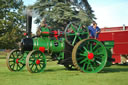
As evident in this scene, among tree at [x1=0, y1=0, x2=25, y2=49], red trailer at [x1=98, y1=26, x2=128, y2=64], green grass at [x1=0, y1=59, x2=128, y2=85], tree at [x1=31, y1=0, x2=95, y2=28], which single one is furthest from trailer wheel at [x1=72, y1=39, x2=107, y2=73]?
tree at [x1=0, y1=0, x2=25, y2=49]

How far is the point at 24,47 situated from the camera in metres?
9.06

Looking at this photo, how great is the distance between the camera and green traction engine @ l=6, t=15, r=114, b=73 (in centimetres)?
843

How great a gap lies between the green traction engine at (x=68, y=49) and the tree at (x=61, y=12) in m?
17.6

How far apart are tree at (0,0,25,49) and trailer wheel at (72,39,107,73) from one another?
24.9 meters

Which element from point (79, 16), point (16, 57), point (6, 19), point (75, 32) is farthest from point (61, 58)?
point (6, 19)

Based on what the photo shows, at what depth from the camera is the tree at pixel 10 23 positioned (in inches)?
1277

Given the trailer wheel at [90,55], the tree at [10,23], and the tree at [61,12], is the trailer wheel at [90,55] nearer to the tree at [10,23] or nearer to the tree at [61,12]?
the tree at [61,12]

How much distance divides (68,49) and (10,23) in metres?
26.3

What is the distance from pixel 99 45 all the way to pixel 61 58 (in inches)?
62.9

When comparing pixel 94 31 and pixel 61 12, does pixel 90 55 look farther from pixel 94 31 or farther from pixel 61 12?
pixel 61 12

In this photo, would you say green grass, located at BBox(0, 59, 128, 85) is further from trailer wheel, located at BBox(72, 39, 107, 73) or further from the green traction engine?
the green traction engine

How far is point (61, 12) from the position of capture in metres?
27.6

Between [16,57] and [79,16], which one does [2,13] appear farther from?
[16,57]

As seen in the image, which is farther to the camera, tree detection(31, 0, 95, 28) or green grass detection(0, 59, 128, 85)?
tree detection(31, 0, 95, 28)
